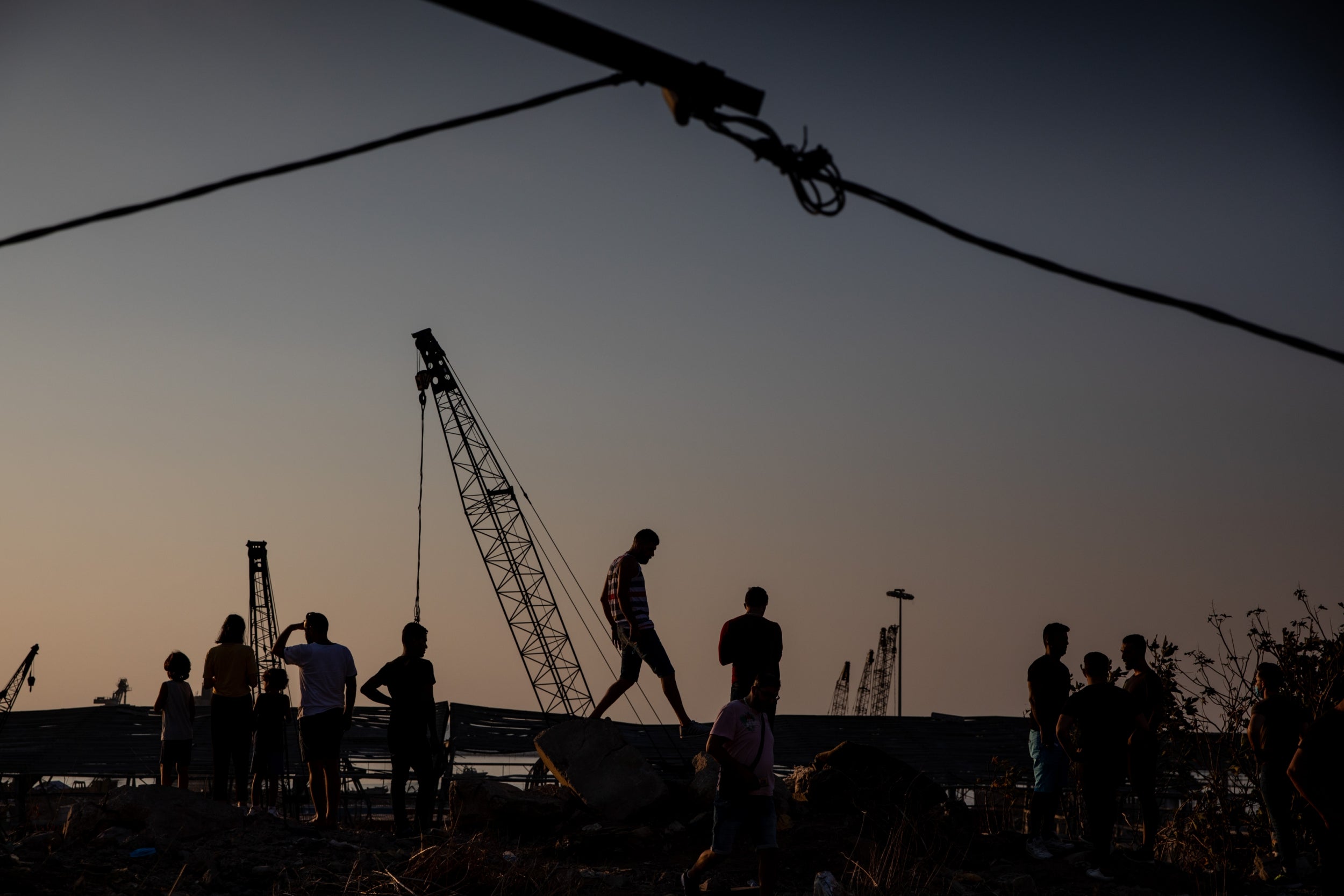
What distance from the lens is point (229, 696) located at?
1027 cm

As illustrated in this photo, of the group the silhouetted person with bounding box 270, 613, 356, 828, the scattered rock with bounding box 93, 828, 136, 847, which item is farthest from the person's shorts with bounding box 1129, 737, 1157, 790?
the scattered rock with bounding box 93, 828, 136, 847

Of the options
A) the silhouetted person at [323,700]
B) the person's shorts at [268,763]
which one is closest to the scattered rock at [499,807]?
the silhouetted person at [323,700]

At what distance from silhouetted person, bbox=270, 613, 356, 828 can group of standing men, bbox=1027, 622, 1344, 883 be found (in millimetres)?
5619

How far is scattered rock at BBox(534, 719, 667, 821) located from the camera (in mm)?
10320

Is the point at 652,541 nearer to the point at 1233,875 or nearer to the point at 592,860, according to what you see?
the point at 592,860

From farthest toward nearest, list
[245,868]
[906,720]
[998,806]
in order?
1. [906,720]
2. [998,806]
3. [245,868]

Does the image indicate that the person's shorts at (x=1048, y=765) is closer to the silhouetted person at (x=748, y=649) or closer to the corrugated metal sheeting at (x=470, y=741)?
the silhouetted person at (x=748, y=649)

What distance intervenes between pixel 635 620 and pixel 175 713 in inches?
175

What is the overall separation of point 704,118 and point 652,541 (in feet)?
17.9

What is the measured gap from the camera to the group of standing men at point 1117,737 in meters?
8.68

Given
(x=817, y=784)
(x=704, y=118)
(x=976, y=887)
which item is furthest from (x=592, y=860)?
(x=704, y=118)

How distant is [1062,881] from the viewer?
9070mm

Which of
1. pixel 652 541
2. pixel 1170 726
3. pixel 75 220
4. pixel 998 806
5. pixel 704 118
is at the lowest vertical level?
pixel 998 806

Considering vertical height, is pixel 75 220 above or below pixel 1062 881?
above
